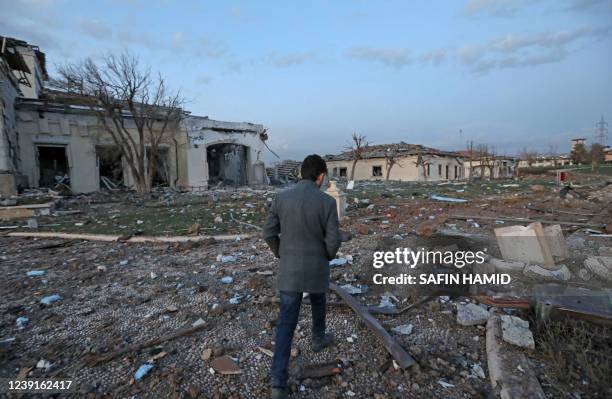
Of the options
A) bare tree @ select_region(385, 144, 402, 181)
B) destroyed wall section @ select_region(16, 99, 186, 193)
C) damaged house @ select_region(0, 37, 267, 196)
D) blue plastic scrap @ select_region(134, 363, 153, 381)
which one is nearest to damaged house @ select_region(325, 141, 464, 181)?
bare tree @ select_region(385, 144, 402, 181)

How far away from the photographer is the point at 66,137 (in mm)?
14711

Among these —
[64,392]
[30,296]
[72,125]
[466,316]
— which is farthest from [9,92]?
[466,316]

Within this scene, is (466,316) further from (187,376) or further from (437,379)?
(187,376)

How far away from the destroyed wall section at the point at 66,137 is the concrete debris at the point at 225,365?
50.6ft

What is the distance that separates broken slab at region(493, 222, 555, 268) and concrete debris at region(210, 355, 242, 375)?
3586 mm

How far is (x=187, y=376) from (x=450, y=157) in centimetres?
3572

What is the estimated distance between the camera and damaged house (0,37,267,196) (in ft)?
40.6

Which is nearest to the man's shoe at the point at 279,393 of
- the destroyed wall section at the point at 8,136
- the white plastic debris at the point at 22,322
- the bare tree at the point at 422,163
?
the white plastic debris at the point at 22,322

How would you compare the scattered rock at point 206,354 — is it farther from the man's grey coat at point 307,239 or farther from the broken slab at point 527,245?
the broken slab at point 527,245

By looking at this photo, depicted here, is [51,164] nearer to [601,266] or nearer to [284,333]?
[284,333]

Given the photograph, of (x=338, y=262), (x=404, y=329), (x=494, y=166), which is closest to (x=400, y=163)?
(x=494, y=166)

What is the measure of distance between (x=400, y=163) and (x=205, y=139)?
1880 centimetres

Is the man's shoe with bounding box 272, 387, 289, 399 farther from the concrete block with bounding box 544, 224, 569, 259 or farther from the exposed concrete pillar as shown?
the exposed concrete pillar

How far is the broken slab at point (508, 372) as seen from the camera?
185 centimetres
